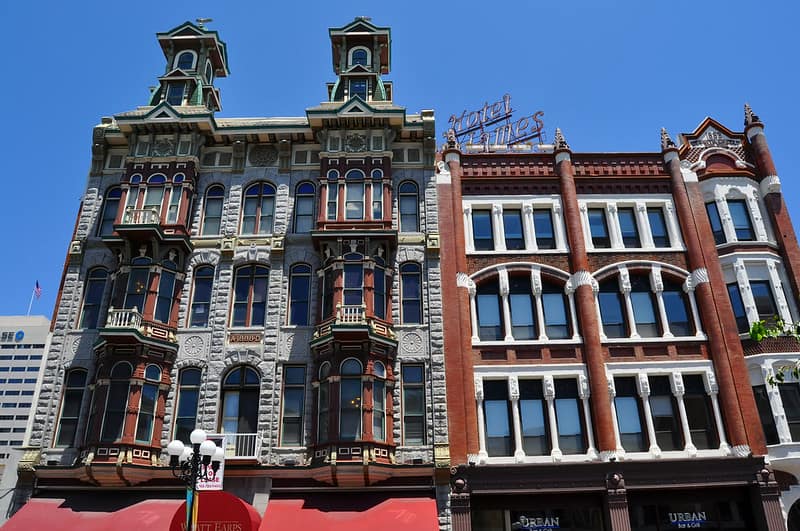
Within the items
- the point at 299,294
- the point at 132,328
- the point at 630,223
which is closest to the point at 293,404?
the point at 299,294

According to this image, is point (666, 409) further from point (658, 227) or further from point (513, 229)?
point (513, 229)

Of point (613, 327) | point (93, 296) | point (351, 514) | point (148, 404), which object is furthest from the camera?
point (93, 296)

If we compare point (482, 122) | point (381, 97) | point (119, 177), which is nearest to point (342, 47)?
point (381, 97)

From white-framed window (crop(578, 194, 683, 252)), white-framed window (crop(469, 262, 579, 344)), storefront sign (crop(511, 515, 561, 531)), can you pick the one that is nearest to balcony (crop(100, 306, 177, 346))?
white-framed window (crop(469, 262, 579, 344))

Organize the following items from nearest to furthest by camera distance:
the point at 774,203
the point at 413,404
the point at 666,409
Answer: the point at 413,404 → the point at 666,409 → the point at 774,203

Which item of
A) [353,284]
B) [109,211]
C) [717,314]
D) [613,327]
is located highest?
[109,211]

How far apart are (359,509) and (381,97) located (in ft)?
57.4

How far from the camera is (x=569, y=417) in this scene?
72.5ft

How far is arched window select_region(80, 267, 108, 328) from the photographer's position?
23.7m

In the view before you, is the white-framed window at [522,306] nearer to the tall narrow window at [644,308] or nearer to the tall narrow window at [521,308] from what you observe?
the tall narrow window at [521,308]

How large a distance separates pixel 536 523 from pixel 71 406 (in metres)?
16.9

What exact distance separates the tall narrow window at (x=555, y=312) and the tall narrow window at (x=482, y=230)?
2.78 m

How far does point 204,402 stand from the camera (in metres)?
22.1

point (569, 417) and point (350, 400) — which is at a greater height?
point (350, 400)
